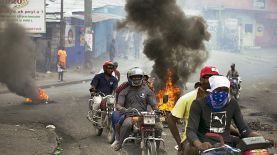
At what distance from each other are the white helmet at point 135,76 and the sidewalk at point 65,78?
43.5 ft

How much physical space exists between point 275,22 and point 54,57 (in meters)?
36.9

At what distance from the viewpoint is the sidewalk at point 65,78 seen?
23319 mm

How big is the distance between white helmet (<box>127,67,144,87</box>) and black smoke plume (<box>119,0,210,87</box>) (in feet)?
25.9

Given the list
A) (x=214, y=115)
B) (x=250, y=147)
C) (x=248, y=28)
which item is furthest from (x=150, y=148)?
(x=248, y=28)

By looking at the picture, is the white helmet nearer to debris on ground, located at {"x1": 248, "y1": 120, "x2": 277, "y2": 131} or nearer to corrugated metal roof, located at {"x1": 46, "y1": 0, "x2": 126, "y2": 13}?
debris on ground, located at {"x1": 248, "y1": 120, "x2": 277, "y2": 131}

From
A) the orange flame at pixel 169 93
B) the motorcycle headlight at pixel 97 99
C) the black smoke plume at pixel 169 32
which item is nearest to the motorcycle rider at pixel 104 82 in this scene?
the motorcycle headlight at pixel 97 99

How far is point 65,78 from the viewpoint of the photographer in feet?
86.2

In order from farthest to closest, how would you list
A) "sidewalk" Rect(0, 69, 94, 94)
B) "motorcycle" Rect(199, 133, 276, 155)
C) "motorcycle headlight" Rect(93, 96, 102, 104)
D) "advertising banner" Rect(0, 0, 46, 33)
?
"advertising banner" Rect(0, 0, 46, 33) → "sidewalk" Rect(0, 69, 94, 94) → "motorcycle headlight" Rect(93, 96, 102, 104) → "motorcycle" Rect(199, 133, 276, 155)

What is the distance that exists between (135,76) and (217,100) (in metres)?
3.95

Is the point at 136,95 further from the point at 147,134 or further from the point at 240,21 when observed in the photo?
the point at 240,21

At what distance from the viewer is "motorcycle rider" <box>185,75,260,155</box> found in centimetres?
449

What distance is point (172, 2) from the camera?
58.9 ft

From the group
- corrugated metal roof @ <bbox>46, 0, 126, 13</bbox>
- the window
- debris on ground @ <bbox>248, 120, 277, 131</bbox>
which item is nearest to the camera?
debris on ground @ <bbox>248, 120, 277, 131</bbox>

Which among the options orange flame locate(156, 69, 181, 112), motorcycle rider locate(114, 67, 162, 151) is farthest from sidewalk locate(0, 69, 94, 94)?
motorcycle rider locate(114, 67, 162, 151)
